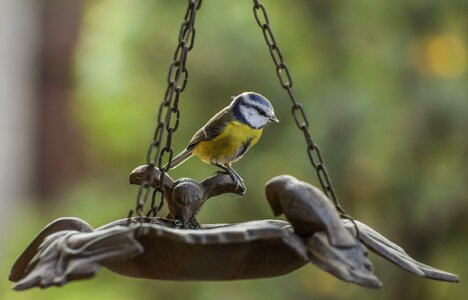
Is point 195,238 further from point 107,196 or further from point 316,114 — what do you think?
point 107,196

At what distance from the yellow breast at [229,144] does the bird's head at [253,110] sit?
0.02m

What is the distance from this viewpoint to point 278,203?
7.86ft

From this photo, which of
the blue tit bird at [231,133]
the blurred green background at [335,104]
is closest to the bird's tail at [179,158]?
the blue tit bird at [231,133]

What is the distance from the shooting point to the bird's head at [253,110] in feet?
9.62

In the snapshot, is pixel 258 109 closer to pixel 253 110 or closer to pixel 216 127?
pixel 253 110

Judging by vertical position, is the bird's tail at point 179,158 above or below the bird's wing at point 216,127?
below

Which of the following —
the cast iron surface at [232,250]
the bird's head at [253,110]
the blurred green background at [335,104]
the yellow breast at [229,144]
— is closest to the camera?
→ the cast iron surface at [232,250]

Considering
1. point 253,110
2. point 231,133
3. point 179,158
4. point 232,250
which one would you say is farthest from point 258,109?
point 232,250

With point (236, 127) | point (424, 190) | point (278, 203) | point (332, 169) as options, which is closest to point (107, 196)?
point (332, 169)

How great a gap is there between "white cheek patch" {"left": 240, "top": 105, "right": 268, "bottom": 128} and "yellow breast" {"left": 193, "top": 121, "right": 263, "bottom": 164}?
25mm

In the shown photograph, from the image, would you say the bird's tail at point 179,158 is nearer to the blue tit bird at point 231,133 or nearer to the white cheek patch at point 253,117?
the blue tit bird at point 231,133

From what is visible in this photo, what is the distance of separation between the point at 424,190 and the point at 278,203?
350 cm

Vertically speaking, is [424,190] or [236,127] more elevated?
[236,127]

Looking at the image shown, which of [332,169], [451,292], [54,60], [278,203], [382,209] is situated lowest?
[451,292]
